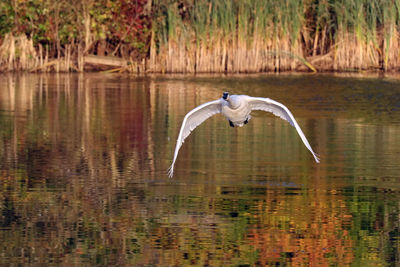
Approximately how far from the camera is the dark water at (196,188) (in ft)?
31.1

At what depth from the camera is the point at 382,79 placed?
1094 inches

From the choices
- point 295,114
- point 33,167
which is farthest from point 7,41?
point 33,167

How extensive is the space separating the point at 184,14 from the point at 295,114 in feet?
39.7

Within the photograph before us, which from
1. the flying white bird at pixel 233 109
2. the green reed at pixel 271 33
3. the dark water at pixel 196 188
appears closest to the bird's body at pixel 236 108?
the flying white bird at pixel 233 109

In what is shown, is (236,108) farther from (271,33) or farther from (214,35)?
(271,33)

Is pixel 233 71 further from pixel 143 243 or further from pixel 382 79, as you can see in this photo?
pixel 143 243

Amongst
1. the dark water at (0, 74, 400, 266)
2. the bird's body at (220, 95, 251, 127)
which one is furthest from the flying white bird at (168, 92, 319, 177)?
the dark water at (0, 74, 400, 266)

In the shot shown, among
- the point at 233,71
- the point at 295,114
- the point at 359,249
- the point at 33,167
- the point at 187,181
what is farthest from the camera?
the point at 233,71

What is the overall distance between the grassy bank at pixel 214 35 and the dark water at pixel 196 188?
7797mm

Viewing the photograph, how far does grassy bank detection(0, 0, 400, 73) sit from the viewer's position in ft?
97.8

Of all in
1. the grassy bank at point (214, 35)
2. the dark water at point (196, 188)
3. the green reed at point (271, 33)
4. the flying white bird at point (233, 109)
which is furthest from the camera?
the grassy bank at point (214, 35)

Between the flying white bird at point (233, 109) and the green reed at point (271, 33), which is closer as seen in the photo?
the flying white bird at point (233, 109)

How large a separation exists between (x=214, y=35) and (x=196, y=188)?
17858 millimetres

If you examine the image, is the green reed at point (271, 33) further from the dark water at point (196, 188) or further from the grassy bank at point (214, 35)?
the dark water at point (196, 188)
